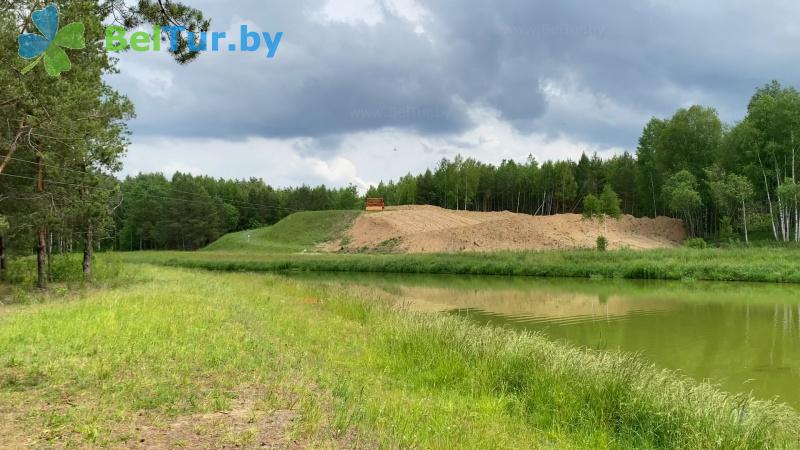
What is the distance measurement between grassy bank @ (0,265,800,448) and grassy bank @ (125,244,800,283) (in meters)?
31.6

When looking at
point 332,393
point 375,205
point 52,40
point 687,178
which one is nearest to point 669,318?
point 332,393

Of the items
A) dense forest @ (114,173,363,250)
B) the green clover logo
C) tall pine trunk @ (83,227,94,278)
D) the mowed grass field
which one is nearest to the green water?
the mowed grass field

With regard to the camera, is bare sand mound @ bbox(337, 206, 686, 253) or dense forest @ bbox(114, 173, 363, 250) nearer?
bare sand mound @ bbox(337, 206, 686, 253)

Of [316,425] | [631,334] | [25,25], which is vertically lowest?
[631,334]

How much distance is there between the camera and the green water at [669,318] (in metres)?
13.6

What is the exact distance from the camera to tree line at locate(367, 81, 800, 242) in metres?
54.2

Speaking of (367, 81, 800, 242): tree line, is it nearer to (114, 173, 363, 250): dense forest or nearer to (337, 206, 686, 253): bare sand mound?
(337, 206, 686, 253): bare sand mound

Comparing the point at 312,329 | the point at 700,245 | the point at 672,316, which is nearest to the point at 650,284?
the point at 672,316

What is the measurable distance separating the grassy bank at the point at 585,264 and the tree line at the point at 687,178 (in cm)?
1448

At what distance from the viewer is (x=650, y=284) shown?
3578 centimetres

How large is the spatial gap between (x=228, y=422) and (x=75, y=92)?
14426 millimetres

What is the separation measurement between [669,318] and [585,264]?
75.2ft

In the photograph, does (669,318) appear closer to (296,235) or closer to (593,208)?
(593,208)

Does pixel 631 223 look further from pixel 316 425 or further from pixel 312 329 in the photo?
pixel 316 425
